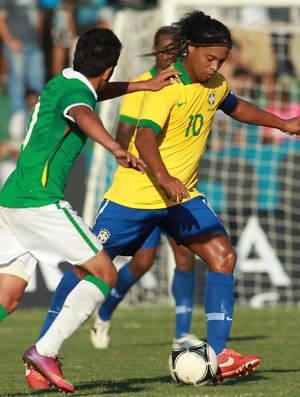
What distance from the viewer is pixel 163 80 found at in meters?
7.15

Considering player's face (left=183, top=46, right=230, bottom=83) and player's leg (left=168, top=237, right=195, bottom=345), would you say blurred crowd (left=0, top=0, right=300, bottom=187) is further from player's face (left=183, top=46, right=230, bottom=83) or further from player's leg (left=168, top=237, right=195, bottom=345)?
player's face (left=183, top=46, right=230, bottom=83)

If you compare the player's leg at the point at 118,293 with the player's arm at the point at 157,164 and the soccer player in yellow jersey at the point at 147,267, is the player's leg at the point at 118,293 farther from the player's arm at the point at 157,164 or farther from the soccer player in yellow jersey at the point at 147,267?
the player's arm at the point at 157,164

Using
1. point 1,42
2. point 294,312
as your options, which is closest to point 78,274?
point 294,312

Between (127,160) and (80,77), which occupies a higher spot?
(80,77)

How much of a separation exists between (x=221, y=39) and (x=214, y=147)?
7.43 meters

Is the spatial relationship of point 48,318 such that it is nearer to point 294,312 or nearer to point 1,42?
point 294,312

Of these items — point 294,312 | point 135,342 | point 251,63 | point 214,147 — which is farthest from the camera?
point 251,63

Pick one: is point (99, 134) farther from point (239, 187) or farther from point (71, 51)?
point (71, 51)

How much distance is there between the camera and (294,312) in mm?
13016

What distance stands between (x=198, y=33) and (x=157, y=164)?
105cm

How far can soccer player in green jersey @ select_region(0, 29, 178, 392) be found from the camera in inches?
239

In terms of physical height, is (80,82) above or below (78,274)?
above

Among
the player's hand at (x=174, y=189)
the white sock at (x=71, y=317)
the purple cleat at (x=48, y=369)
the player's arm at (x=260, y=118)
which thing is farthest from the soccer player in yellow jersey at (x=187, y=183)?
the purple cleat at (x=48, y=369)

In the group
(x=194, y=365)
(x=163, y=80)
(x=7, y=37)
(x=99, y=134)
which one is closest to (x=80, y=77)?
(x=99, y=134)
